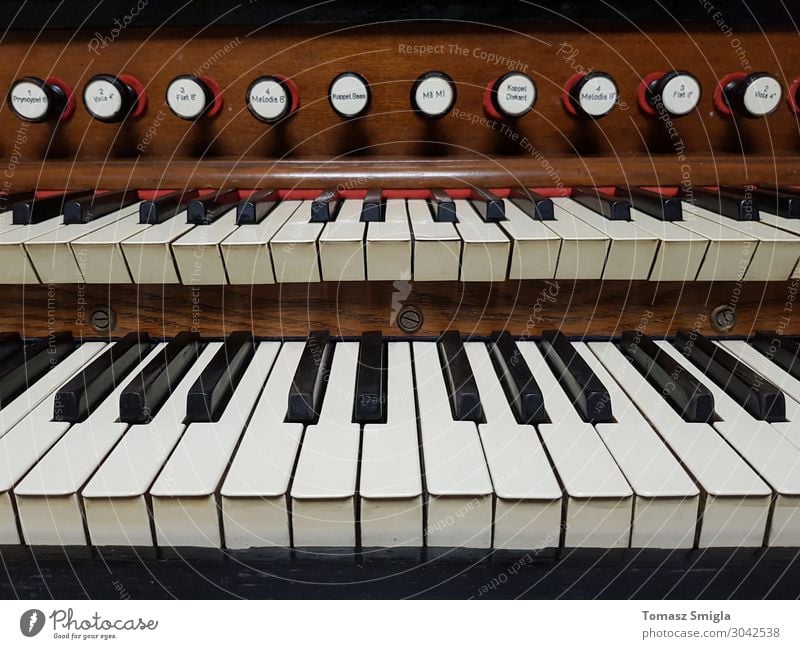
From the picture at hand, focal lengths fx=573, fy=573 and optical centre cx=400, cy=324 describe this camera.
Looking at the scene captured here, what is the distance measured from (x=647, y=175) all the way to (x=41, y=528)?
1.11 meters

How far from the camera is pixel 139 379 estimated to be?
2.67 feet

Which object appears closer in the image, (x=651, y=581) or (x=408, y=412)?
(x=651, y=581)

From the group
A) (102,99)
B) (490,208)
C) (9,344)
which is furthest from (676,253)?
(9,344)

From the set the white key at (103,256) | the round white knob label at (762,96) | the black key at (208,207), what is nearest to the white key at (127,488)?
the white key at (103,256)

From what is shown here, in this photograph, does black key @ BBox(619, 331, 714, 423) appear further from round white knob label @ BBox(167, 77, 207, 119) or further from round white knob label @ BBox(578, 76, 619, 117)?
round white knob label @ BBox(167, 77, 207, 119)

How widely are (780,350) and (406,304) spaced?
632mm

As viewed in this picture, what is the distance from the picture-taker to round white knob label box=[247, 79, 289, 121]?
1.02 metres

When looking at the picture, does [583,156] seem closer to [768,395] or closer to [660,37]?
[660,37]

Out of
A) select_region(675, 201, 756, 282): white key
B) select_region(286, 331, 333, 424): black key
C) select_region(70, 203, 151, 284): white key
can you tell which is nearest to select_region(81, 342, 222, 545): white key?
select_region(286, 331, 333, 424): black key

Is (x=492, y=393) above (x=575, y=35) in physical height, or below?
below
